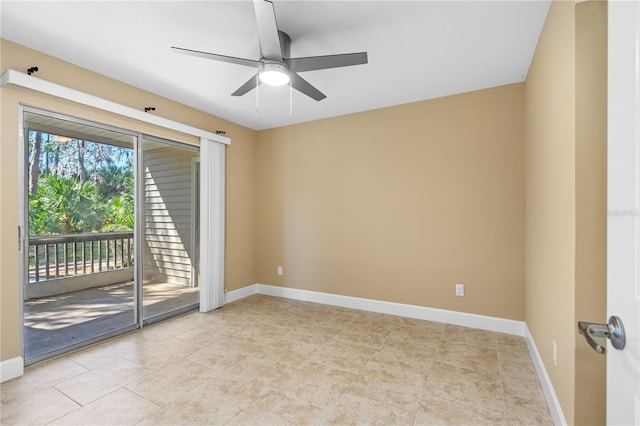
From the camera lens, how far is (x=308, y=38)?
2.22 meters

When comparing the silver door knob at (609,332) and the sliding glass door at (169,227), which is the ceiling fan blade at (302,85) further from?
the silver door knob at (609,332)

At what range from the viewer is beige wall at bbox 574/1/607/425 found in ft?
4.42

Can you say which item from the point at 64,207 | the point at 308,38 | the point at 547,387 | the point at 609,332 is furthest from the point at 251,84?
the point at 547,387

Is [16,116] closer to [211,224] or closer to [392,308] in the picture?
[211,224]

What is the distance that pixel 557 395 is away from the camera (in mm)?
1748

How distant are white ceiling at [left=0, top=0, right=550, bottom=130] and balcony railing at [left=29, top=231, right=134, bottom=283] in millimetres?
1584

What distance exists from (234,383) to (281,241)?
8.03 feet

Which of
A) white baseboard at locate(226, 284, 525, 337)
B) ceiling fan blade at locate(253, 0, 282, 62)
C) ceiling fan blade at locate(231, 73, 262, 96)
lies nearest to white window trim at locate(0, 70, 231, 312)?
white baseboard at locate(226, 284, 525, 337)

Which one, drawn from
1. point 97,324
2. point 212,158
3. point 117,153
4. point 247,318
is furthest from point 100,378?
point 212,158

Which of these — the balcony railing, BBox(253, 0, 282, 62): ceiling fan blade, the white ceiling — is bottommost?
the balcony railing


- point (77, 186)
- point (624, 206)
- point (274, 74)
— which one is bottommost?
point (624, 206)

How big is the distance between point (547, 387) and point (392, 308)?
1778mm

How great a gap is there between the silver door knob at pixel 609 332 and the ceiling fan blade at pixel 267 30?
186 centimetres

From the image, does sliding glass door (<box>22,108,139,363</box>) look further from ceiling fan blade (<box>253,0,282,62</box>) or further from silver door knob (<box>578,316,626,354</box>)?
silver door knob (<box>578,316,626,354</box>)
